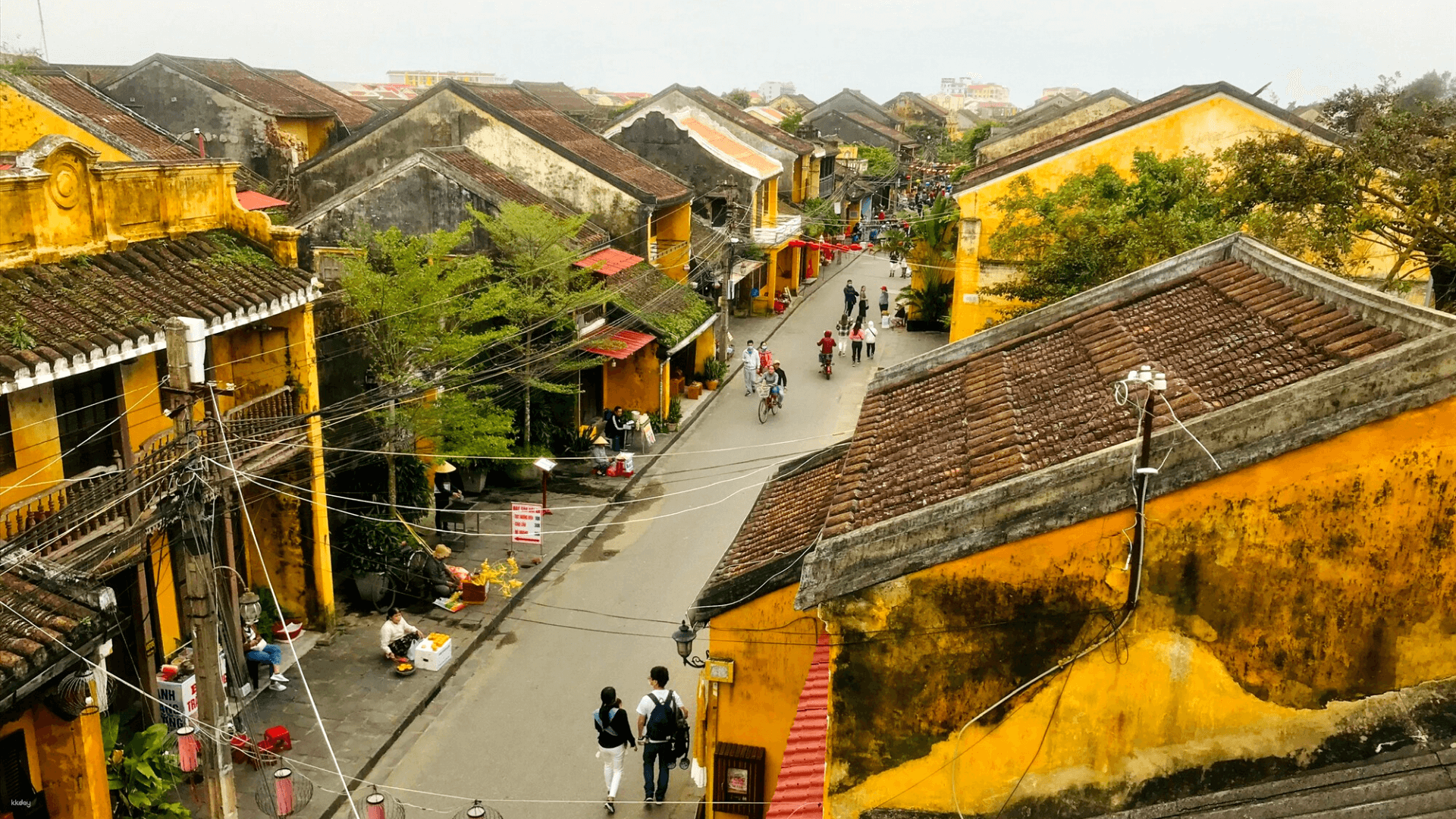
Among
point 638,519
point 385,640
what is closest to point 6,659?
point 385,640

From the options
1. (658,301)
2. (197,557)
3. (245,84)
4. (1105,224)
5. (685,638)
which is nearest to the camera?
(197,557)

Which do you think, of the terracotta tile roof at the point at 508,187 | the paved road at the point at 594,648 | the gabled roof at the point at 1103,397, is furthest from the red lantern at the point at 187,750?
the terracotta tile roof at the point at 508,187

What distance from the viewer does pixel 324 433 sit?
56.4ft

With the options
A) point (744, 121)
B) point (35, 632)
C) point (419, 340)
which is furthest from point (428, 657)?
point (744, 121)

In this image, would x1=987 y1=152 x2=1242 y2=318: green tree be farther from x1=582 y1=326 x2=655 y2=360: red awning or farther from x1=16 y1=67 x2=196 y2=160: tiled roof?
x1=16 y1=67 x2=196 y2=160: tiled roof

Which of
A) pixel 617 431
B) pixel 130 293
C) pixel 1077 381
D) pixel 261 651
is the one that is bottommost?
pixel 617 431

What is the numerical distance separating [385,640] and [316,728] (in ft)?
5.98

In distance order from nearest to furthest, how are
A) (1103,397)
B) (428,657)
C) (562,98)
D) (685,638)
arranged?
(1103,397)
(685,638)
(428,657)
(562,98)

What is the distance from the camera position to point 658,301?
1072 inches

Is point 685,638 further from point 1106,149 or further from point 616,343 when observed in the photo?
point 1106,149

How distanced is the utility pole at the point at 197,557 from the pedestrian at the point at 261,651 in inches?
163

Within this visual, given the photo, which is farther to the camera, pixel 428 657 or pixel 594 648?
pixel 594 648

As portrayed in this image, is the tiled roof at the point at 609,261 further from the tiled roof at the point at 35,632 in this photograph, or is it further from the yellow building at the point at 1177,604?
the yellow building at the point at 1177,604

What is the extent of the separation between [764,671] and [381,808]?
4.11 m
